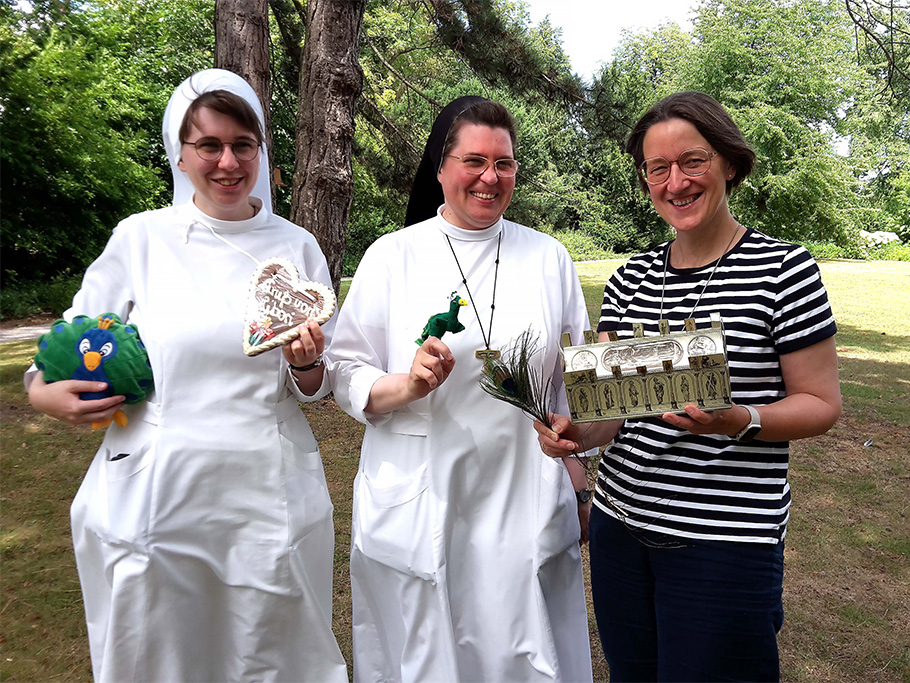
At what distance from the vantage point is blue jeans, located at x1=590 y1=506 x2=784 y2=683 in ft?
6.70

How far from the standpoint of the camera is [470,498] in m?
2.50

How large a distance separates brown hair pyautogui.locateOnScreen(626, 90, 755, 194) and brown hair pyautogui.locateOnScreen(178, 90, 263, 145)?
4.34ft

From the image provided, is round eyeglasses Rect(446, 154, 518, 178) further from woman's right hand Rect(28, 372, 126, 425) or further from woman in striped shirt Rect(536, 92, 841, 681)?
woman's right hand Rect(28, 372, 126, 425)

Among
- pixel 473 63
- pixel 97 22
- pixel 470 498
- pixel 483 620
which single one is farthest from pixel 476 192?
pixel 97 22

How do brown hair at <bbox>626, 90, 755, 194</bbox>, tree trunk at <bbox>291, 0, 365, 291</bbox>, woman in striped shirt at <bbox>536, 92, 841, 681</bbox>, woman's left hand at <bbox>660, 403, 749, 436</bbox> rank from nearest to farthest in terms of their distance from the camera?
woman's left hand at <bbox>660, 403, 749, 436</bbox>, woman in striped shirt at <bbox>536, 92, 841, 681</bbox>, brown hair at <bbox>626, 90, 755, 194</bbox>, tree trunk at <bbox>291, 0, 365, 291</bbox>

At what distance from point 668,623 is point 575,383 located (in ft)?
2.54

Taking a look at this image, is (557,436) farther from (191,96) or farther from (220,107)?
(191,96)

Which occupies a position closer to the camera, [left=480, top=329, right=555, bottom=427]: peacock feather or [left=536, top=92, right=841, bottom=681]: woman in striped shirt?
[left=536, top=92, right=841, bottom=681]: woman in striped shirt

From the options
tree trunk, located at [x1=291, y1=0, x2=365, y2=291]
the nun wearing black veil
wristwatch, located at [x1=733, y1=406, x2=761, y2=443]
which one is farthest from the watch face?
tree trunk, located at [x1=291, y1=0, x2=365, y2=291]

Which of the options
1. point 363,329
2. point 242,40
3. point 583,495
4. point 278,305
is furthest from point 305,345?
point 242,40

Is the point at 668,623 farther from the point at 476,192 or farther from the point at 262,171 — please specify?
the point at 262,171

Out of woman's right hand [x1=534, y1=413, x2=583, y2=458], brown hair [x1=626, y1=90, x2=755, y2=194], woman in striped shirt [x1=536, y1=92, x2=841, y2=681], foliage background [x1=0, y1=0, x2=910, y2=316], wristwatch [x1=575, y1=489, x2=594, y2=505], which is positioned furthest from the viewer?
foliage background [x1=0, y1=0, x2=910, y2=316]

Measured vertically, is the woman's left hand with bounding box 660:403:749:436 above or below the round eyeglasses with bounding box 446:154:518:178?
below

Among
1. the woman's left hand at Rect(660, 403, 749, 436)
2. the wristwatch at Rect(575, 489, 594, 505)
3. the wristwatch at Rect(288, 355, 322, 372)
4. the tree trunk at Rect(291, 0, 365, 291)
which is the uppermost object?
the tree trunk at Rect(291, 0, 365, 291)
